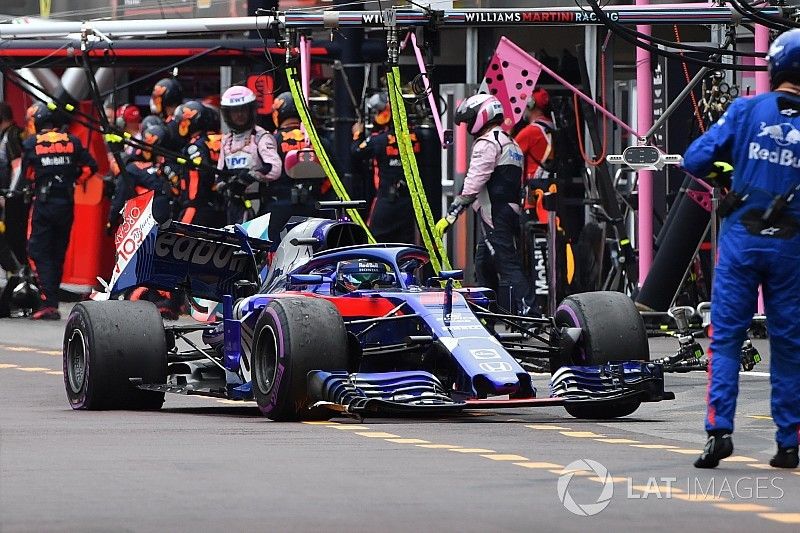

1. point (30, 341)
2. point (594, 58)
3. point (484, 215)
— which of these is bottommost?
point (30, 341)

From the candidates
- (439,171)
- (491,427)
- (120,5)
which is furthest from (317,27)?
(491,427)

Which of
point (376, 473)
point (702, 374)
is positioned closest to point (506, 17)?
point (702, 374)

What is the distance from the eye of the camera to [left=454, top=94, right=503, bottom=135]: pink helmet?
19.7m

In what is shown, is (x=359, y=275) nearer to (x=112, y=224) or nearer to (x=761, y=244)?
(x=761, y=244)

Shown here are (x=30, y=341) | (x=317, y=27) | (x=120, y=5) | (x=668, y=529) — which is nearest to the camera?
(x=668, y=529)

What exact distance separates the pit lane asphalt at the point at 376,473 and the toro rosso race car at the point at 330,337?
0.20m

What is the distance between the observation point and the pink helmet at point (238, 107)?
22688mm

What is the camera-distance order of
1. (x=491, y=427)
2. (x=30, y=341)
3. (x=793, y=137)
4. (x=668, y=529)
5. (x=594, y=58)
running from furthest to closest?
(x=594, y=58) → (x=30, y=341) → (x=491, y=427) → (x=793, y=137) → (x=668, y=529)

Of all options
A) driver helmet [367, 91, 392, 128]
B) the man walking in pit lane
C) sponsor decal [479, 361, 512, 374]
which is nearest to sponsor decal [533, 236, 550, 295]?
driver helmet [367, 91, 392, 128]

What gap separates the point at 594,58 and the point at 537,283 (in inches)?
110

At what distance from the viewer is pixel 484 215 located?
65.6 ft

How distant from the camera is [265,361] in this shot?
503 inches

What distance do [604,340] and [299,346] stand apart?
2075 millimetres

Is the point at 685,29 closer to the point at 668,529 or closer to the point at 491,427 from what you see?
the point at 491,427
